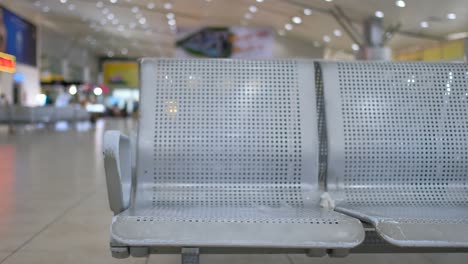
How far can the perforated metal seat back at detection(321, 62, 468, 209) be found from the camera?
9.62 feet

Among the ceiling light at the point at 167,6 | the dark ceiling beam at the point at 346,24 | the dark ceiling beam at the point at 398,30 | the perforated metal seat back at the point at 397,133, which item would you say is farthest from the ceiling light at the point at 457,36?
the perforated metal seat back at the point at 397,133

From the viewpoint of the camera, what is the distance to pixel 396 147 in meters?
2.98

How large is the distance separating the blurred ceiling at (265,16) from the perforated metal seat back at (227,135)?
18698 millimetres

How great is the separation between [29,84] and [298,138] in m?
33.2

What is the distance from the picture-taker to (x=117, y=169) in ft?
7.77

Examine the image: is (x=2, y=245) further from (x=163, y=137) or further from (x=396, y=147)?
(x=396, y=147)

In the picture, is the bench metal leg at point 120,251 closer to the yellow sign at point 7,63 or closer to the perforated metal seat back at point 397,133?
the perforated metal seat back at point 397,133

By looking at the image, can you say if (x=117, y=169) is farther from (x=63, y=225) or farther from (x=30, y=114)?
(x=30, y=114)

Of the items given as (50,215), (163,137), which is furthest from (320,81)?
(50,215)

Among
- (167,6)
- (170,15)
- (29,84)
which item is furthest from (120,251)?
(29,84)

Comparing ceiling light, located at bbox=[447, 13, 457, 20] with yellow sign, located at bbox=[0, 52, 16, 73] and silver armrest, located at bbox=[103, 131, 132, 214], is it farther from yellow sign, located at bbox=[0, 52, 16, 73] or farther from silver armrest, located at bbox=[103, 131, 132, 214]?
silver armrest, located at bbox=[103, 131, 132, 214]

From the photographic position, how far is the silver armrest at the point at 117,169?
2287mm

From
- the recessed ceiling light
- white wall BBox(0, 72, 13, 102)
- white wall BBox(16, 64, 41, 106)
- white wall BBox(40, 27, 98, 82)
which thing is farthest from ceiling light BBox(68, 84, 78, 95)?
the recessed ceiling light

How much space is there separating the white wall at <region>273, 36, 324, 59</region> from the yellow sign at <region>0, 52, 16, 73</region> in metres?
15.4
